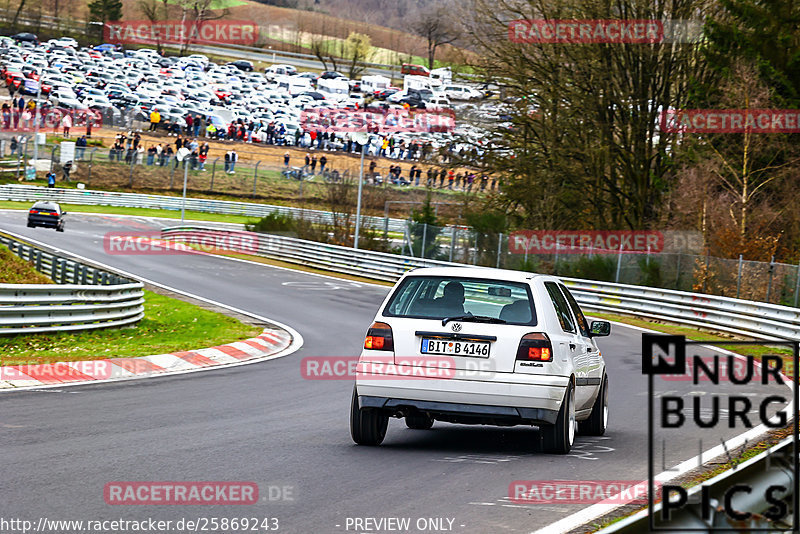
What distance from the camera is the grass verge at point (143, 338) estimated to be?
16.0 meters

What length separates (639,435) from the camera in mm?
10750

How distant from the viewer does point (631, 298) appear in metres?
31.2

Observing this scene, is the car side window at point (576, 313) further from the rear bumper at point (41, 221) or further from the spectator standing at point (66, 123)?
the spectator standing at point (66, 123)

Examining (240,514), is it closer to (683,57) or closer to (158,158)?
(683,57)

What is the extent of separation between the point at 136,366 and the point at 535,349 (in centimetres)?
811

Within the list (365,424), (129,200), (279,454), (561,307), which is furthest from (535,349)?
(129,200)

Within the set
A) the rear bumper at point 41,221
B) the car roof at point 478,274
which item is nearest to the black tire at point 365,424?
the car roof at point 478,274

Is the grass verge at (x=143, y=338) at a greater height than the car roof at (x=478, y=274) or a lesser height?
lesser

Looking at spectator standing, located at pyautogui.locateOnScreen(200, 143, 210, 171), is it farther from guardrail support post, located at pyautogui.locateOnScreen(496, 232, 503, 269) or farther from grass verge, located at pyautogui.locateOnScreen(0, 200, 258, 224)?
guardrail support post, located at pyautogui.locateOnScreen(496, 232, 503, 269)

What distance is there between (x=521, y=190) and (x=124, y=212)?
37.9m

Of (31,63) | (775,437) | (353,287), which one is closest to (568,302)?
(775,437)

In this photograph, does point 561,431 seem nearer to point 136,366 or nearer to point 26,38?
point 136,366

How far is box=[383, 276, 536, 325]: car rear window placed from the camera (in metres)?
9.11

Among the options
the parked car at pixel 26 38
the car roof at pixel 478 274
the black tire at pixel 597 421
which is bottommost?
the black tire at pixel 597 421
